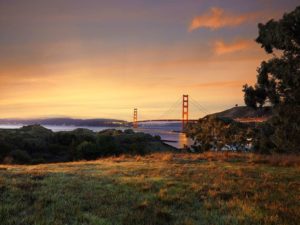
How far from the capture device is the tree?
14.1 metres

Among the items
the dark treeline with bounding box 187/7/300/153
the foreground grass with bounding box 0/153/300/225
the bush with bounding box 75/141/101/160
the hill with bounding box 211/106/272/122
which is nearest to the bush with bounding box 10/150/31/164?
the bush with bounding box 75/141/101/160

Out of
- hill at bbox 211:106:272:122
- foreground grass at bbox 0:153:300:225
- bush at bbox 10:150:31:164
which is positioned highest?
hill at bbox 211:106:272:122

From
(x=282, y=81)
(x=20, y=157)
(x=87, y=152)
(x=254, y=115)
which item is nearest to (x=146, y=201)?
(x=282, y=81)

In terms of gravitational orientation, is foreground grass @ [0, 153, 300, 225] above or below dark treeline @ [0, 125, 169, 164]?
above

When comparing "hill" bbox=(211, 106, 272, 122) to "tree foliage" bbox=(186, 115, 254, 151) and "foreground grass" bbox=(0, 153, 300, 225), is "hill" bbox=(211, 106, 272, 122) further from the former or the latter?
"foreground grass" bbox=(0, 153, 300, 225)

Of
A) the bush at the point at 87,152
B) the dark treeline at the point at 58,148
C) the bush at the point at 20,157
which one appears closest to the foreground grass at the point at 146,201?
the bush at the point at 20,157

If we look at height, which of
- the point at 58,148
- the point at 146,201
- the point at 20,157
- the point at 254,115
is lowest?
the point at 20,157

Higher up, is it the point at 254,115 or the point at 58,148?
the point at 254,115

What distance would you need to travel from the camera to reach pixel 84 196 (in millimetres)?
10133

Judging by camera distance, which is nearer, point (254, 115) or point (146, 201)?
point (146, 201)

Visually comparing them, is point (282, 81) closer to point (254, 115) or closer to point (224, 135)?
point (224, 135)

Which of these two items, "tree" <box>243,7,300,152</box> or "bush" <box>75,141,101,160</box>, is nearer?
"tree" <box>243,7,300,152</box>

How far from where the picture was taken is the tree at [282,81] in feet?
46.4

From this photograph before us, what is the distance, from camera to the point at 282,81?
15.1 metres
